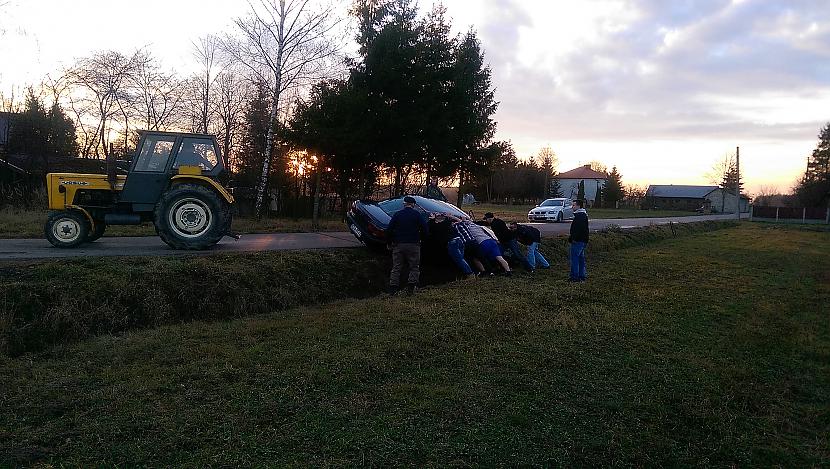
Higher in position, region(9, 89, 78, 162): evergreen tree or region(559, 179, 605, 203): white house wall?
region(559, 179, 605, 203): white house wall

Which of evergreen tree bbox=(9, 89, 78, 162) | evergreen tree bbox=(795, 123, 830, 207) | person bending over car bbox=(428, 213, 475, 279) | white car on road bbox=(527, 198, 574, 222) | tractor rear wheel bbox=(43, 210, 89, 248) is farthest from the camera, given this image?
evergreen tree bbox=(795, 123, 830, 207)

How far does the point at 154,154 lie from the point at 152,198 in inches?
34.0

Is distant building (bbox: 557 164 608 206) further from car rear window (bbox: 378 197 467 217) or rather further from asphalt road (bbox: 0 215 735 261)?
asphalt road (bbox: 0 215 735 261)

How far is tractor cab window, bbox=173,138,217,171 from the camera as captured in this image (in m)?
10.2

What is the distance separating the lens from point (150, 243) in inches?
437

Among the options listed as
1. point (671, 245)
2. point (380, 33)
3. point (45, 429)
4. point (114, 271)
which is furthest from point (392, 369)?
point (671, 245)

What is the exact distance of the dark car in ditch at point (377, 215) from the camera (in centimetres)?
1141

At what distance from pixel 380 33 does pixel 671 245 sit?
1417cm

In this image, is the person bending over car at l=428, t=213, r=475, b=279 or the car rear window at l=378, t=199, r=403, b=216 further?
the car rear window at l=378, t=199, r=403, b=216

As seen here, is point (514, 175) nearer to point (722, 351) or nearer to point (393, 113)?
point (393, 113)

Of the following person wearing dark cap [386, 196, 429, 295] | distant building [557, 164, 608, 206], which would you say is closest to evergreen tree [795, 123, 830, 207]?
distant building [557, 164, 608, 206]

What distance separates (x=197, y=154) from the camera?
1039 centimetres

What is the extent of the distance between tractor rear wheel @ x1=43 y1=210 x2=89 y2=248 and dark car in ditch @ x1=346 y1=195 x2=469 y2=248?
17.4 feet

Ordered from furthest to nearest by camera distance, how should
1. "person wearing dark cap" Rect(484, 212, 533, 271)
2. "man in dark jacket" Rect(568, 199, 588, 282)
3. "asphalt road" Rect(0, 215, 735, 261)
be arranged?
"person wearing dark cap" Rect(484, 212, 533, 271) → "man in dark jacket" Rect(568, 199, 588, 282) → "asphalt road" Rect(0, 215, 735, 261)
